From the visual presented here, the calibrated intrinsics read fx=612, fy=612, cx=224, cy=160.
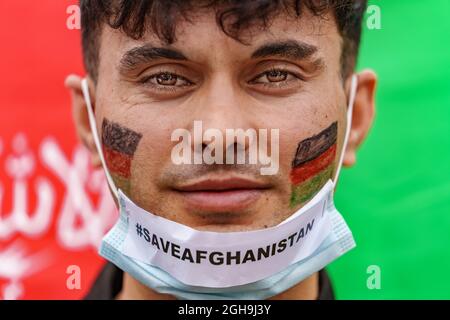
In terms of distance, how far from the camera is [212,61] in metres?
2.22

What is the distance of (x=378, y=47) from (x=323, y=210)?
64.4 inches

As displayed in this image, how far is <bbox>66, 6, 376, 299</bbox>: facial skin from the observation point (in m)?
2.22

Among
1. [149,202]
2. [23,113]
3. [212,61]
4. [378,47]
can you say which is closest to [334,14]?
[212,61]

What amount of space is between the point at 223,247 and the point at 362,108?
1028mm

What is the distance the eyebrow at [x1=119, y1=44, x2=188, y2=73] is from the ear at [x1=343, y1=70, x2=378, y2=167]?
961 mm

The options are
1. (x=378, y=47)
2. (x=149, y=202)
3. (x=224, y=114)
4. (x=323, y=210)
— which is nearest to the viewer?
(x=224, y=114)

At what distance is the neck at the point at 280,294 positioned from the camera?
2627 millimetres

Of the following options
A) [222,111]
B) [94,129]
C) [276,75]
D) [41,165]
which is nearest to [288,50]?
[276,75]

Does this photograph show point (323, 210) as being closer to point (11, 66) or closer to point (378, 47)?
point (378, 47)

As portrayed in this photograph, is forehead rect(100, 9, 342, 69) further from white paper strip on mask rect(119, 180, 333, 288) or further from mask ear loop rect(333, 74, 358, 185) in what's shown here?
white paper strip on mask rect(119, 180, 333, 288)

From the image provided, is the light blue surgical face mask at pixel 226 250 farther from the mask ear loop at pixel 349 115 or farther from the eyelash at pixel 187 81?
the eyelash at pixel 187 81

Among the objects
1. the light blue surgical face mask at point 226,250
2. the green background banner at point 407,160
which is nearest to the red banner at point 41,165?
the light blue surgical face mask at point 226,250

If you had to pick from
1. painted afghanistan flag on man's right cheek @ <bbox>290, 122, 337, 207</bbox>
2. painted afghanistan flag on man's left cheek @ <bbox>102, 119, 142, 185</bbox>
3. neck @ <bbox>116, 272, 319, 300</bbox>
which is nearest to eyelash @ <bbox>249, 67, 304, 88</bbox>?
painted afghanistan flag on man's right cheek @ <bbox>290, 122, 337, 207</bbox>

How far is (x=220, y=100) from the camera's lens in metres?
2.19
